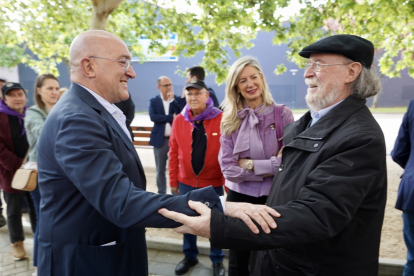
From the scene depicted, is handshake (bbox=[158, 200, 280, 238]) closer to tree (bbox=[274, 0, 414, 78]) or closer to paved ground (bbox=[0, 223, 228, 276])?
paved ground (bbox=[0, 223, 228, 276])

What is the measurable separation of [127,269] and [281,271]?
89 cm

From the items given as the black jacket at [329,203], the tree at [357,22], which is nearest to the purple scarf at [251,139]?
the black jacket at [329,203]

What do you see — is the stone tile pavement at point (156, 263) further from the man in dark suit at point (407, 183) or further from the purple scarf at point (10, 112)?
the man in dark suit at point (407, 183)

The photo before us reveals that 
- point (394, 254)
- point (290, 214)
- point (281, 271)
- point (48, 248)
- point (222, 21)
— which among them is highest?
point (222, 21)

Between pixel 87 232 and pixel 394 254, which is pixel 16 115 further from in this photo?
pixel 394 254

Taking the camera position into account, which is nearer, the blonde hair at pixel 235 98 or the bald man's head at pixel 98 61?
the bald man's head at pixel 98 61

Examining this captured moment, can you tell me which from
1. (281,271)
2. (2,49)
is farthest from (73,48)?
(2,49)

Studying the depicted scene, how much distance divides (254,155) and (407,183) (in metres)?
1.36

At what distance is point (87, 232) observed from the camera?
161 cm

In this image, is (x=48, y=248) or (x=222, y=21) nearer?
(x=48, y=248)

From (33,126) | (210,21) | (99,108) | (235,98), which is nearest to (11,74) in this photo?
(210,21)

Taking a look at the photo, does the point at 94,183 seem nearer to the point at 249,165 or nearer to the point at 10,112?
the point at 249,165

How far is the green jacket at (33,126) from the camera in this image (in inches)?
141

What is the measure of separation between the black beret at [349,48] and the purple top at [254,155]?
1.31m
